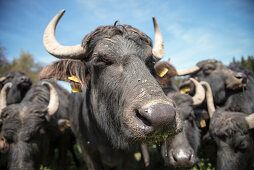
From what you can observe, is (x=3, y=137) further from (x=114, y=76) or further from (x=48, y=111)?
(x=114, y=76)

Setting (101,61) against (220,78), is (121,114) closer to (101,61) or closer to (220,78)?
(101,61)

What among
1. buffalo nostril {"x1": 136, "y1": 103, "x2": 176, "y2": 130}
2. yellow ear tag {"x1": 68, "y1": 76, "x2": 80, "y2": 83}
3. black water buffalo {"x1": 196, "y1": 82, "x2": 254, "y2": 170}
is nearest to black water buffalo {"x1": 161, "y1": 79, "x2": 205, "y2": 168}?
black water buffalo {"x1": 196, "y1": 82, "x2": 254, "y2": 170}

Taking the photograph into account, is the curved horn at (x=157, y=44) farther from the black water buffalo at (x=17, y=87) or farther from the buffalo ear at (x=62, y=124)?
the black water buffalo at (x=17, y=87)

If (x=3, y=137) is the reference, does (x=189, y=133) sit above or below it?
below

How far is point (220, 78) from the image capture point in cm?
604

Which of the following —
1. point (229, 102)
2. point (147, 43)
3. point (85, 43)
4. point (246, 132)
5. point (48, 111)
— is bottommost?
point (246, 132)

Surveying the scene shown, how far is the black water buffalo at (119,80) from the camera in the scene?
1.77m

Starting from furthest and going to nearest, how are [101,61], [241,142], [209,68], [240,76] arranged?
[209,68], [240,76], [241,142], [101,61]

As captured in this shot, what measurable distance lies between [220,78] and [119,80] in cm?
498

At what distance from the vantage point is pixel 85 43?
294cm

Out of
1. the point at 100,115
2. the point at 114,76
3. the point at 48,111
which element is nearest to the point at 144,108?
the point at 114,76

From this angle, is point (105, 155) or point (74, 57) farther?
point (105, 155)

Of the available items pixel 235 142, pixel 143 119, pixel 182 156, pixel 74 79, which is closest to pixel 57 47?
pixel 74 79

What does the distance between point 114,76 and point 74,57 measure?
993 mm
